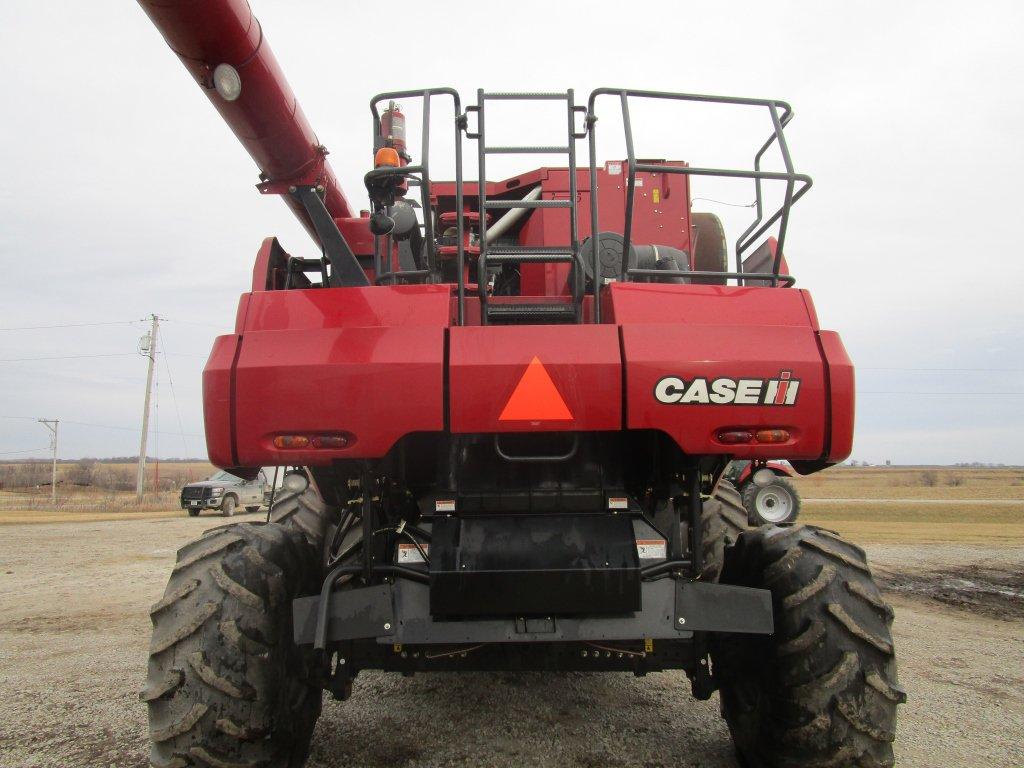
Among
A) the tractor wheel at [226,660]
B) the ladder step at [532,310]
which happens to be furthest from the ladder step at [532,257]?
the tractor wheel at [226,660]

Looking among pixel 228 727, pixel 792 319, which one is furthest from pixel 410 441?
pixel 792 319

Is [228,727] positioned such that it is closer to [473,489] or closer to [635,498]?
[473,489]

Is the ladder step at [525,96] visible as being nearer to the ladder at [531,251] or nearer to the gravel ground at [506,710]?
the ladder at [531,251]

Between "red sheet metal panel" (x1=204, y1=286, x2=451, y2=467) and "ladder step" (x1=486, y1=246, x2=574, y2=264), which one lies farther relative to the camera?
"ladder step" (x1=486, y1=246, x2=574, y2=264)

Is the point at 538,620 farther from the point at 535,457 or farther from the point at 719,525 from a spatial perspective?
the point at 719,525

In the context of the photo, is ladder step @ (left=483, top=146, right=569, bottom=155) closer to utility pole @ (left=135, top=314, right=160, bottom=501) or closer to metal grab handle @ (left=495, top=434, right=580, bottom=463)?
metal grab handle @ (left=495, top=434, right=580, bottom=463)

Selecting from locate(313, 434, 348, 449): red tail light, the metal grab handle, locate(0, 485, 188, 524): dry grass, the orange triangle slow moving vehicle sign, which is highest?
the orange triangle slow moving vehicle sign

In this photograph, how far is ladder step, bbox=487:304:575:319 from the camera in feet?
10.5

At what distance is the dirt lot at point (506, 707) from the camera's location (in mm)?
3537

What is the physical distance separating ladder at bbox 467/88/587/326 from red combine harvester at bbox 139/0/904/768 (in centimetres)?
2

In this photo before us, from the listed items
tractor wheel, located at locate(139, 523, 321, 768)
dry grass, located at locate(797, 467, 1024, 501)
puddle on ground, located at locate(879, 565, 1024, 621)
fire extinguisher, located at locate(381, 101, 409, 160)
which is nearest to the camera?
tractor wheel, located at locate(139, 523, 321, 768)

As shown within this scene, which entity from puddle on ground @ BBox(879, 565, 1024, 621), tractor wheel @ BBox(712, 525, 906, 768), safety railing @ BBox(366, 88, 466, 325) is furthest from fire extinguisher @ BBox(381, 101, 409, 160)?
puddle on ground @ BBox(879, 565, 1024, 621)

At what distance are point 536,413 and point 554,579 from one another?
2.06 feet

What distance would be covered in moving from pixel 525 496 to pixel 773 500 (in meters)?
9.70
